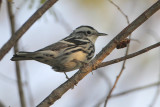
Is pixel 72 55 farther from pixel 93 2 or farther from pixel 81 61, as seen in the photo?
pixel 93 2

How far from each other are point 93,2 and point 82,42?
3.58m

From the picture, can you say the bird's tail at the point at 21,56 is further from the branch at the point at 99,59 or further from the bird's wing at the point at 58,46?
the branch at the point at 99,59

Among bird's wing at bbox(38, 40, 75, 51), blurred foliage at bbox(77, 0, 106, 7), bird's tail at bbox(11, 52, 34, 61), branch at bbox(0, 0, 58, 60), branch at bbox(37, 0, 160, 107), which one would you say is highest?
blurred foliage at bbox(77, 0, 106, 7)

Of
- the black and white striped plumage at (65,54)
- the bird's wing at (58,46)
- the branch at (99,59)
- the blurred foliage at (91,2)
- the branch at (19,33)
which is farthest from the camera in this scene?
the blurred foliage at (91,2)

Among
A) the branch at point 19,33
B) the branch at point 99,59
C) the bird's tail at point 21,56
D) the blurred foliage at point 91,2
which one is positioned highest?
the blurred foliage at point 91,2

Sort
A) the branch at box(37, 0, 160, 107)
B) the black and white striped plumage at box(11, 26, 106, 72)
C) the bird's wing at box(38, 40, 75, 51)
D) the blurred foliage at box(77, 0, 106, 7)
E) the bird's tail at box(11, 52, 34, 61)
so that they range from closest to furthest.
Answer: the branch at box(37, 0, 160, 107) → the bird's tail at box(11, 52, 34, 61) → the black and white striped plumage at box(11, 26, 106, 72) → the bird's wing at box(38, 40, 75, 51) → the blurred foliage at box(77, 0, 106, 7)

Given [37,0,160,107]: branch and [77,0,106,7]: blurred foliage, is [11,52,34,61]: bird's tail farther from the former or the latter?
[77,0,106,7]: blurred foliage

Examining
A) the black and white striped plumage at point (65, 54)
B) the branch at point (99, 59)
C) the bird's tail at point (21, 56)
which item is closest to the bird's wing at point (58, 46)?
the black and white striped plumage at point (65, 54)

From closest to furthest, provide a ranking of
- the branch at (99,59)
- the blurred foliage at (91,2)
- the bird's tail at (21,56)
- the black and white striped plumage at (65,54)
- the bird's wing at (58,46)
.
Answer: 1. the branch at (99,59)
2. the bird's tail at (21,56)
3. the black and white striped plumage at (65,54)
4. the bird's wing at (58,46)
5. the blurred foliage at (91,2)

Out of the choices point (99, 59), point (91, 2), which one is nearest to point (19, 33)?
point (99, 59)

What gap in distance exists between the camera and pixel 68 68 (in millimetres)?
6188

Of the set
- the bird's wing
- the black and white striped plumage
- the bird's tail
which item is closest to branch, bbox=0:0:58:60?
the bird's tail

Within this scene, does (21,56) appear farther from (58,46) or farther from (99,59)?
(99,59)

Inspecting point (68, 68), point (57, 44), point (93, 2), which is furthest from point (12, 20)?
point (93, 2)
